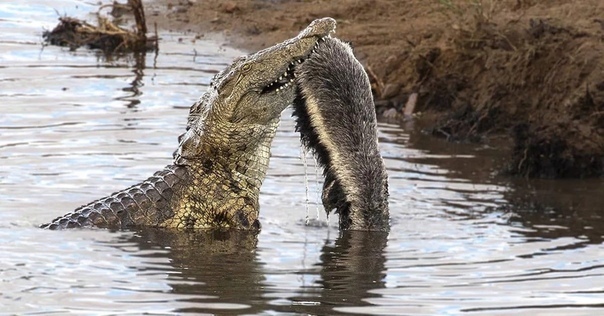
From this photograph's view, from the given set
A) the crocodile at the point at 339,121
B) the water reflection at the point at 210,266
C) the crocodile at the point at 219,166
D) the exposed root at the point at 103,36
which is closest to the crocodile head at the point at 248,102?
the crocodile at the point at 219,166

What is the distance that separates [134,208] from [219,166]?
58cm

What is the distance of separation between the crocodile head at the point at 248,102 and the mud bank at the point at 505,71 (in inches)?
110

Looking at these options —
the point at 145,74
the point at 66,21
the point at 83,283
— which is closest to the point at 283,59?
the point at 83,283

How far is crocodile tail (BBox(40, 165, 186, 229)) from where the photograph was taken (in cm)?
776

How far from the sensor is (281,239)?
306 inches

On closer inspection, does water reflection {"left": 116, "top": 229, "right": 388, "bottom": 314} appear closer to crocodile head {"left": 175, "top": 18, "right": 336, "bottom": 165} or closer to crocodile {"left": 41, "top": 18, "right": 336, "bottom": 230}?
crocodile {"left": 41, "top": 18, "right": 336, "bottom": 230}

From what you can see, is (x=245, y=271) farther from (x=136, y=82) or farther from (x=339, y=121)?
(x=136, y=82)

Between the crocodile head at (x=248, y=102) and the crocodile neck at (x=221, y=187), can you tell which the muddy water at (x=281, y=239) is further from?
the crocodile head at (x=248, y=102)

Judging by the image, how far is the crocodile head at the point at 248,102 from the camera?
25.0 ft

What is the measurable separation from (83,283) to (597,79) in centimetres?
585

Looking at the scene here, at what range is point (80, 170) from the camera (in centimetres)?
951

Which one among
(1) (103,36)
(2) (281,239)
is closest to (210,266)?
(2) (281,239)

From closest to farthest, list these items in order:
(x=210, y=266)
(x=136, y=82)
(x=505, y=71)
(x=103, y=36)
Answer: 1. (x=210, y=266)
2. (x=505, y=71)
3. (x=136, y=82)
4. (x=103, y=36)

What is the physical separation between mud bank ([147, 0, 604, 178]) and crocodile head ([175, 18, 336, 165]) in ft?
9.14
